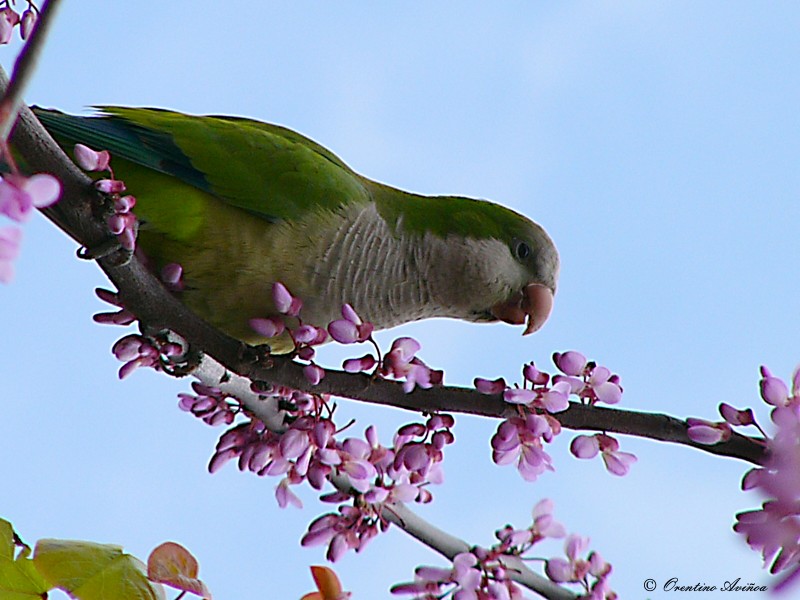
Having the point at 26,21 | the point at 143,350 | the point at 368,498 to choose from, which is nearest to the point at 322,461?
the point at 368,498

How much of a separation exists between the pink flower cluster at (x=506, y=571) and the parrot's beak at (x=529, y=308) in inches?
19.2

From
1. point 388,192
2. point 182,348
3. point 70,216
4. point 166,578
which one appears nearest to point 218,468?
point 182,348

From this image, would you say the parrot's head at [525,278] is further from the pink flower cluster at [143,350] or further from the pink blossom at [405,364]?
the pink flower cluster at [143,350]

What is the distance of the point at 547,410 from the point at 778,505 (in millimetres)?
363

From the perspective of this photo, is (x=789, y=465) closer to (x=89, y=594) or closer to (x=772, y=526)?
(x=772, y=526)

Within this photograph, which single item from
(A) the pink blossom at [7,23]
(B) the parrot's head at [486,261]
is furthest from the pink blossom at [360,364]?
(A) the pink blossom at [7,23]

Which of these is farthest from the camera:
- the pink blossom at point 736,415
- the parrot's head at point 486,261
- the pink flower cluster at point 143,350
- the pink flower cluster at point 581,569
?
the parrot's head at point 486,261

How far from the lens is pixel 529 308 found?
2.27 m

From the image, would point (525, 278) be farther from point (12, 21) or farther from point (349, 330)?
point (12, 21)

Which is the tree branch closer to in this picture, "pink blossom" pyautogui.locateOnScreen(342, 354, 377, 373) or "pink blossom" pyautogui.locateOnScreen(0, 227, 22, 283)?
"pink blossom" pyautogui.locateOnScreen(342, 354, 377, 373)

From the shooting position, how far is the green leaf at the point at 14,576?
1.31m

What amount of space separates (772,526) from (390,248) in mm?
1186

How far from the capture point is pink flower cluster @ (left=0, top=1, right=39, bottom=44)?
5.63ft

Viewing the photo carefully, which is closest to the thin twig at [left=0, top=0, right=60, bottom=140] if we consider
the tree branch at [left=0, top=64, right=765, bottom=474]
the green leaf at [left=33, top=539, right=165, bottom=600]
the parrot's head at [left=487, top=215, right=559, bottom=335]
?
the tree branch at [left=0, top=64, right=765, bottom=474]
